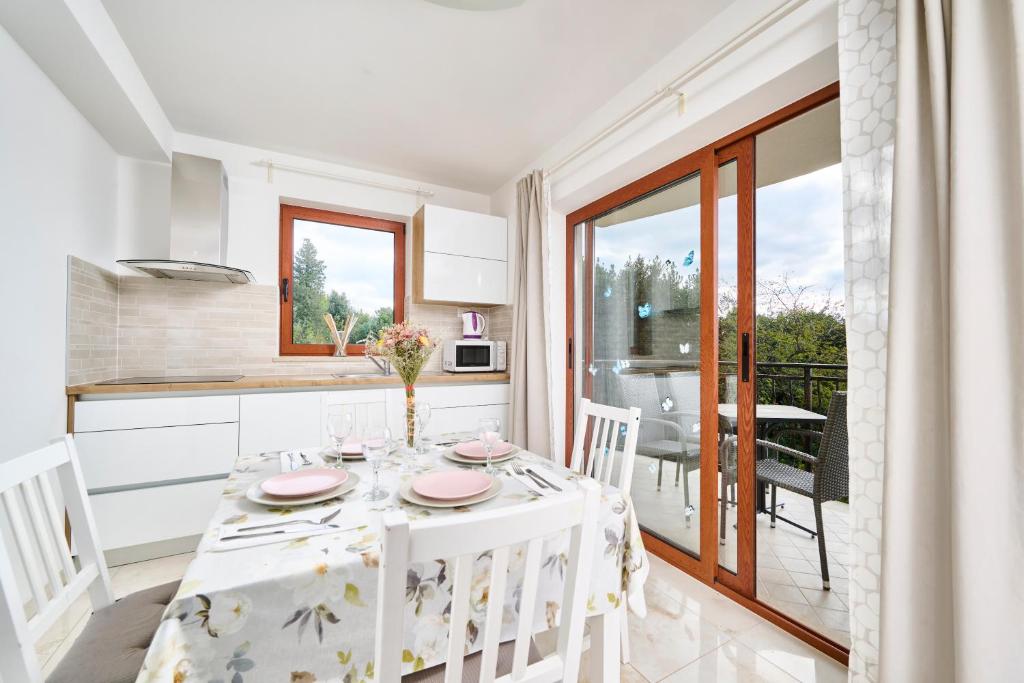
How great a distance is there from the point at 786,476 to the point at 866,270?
3.09ft

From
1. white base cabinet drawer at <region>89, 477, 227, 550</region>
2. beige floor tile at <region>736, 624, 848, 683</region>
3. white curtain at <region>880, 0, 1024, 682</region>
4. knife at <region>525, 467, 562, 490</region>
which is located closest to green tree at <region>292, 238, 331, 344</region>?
white base cabinet drawer at <region>89, 477, 227, 550</region>

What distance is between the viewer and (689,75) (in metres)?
1.82

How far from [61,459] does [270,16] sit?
1809 millimetres

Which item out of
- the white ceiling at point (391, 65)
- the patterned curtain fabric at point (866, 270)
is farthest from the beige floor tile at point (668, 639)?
the white ceiling at point (391, 65)

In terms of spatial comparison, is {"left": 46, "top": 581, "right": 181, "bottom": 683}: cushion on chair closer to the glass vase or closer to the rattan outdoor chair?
the glass vase

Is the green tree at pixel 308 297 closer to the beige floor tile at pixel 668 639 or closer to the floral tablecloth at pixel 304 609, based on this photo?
the floral tablecloth at pixel 304 609

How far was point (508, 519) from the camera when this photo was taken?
22.5 inches

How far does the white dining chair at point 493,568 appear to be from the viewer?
51 centimetres

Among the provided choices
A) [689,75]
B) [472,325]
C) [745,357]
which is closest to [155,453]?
[472,325]

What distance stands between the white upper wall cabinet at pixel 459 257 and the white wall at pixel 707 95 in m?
0.64

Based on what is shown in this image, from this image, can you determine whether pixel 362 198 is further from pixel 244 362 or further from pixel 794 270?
pixel 794 270

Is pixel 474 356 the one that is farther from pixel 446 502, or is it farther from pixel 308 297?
pixel 446 502

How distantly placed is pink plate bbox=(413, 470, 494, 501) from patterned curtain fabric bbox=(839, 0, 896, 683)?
1107mm

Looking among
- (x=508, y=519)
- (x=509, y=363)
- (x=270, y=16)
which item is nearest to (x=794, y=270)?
(x=508, y=519)
